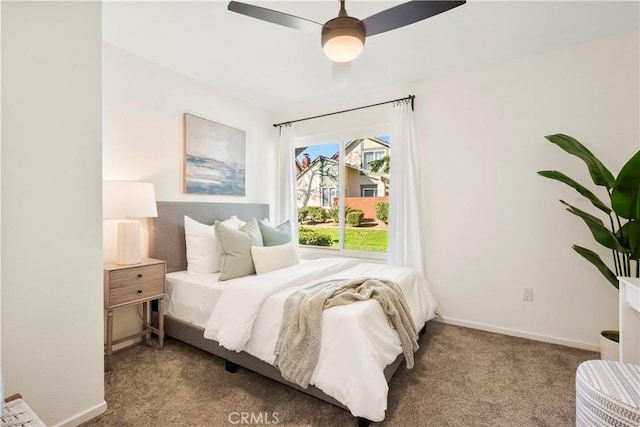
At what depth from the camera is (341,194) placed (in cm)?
389

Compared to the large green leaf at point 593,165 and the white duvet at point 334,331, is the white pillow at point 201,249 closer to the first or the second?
the white duvet at point 334,331

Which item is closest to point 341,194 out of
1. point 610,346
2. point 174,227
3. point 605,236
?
point 174,227

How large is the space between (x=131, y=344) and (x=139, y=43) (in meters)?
2.62

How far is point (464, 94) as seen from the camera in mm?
3004

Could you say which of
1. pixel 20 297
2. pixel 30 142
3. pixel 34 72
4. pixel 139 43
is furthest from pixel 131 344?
pixel 139 43

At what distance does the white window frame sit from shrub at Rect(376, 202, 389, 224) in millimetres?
431

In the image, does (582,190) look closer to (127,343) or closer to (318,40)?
(318,40)

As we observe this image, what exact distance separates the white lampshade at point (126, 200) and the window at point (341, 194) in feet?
7.20

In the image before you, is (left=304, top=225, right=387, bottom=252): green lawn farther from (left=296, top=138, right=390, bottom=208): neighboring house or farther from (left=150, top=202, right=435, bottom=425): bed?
(left=150, top=202, right=435, bottom=425): bed

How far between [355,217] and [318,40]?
2.13 metres

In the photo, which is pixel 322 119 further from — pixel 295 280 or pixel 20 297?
pixel 20 297

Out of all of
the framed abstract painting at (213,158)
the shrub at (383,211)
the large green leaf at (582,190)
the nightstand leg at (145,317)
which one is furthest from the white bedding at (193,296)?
the large green leaf at (582,190)

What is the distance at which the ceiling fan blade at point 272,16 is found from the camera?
5.22 feet

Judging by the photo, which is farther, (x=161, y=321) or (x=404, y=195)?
(x=404, y=195)
